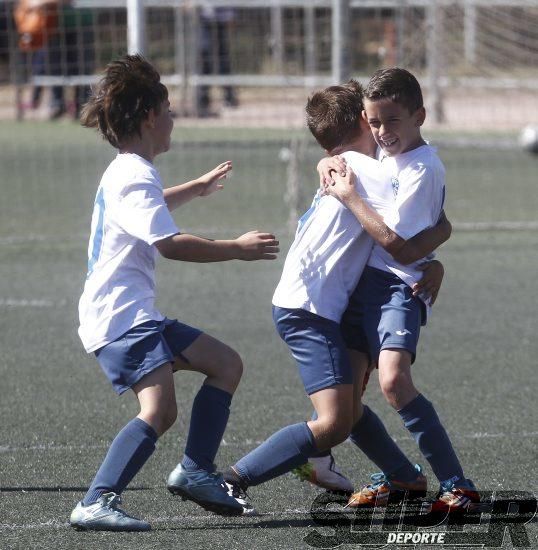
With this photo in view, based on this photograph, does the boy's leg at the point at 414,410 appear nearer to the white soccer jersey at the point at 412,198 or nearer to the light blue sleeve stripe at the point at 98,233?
the white soccer jersey at the point at 412,198

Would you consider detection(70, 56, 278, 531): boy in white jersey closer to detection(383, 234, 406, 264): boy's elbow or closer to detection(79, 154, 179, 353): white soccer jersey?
detection(79, 154, 179, 353): white soccer jersey

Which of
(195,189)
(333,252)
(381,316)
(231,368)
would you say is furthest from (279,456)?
(195,189)

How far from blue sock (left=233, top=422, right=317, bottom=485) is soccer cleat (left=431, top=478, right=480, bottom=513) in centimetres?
44

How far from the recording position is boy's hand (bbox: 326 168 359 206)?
4.21 m

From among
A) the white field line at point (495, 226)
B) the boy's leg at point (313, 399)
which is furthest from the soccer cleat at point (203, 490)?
the white field line at point (495, 226)

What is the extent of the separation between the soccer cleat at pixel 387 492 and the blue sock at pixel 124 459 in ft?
2.52

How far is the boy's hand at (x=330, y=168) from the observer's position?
4270 millimetres

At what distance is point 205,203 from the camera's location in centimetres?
1274

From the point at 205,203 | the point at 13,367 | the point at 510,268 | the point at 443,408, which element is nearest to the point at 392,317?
the point at 443,408

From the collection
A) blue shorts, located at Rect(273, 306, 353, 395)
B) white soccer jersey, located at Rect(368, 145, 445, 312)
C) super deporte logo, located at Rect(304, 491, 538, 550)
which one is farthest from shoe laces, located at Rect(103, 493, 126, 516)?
white soccer jersey, located at Rect(368, 145, 445, 312)

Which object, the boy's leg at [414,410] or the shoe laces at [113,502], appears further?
the boy's leg at [414,410]

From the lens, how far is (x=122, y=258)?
4188 mm

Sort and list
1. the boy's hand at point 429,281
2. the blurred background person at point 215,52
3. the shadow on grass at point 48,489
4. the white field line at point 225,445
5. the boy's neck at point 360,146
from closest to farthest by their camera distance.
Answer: the boy's hand at point 429,281 → the boy's neck at point 360,146 → the shadow on grass at point 48,489 → the white field line at point 225,445 → the blurred background person at point 215,52

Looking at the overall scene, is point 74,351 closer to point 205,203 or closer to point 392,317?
point 392,317
